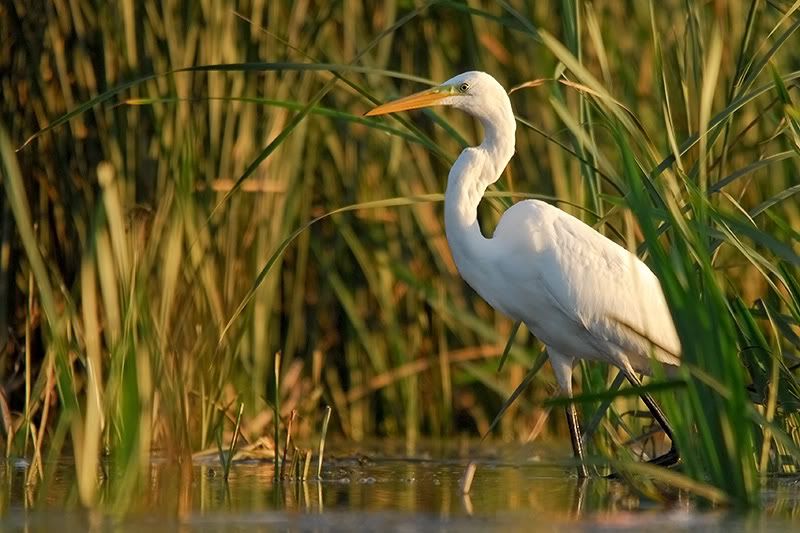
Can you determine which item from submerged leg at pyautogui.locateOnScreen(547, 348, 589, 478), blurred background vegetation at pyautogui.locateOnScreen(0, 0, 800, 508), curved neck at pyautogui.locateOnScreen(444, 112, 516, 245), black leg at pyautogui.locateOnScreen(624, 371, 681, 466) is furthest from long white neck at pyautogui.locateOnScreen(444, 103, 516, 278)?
black leg at pyautogui.locateOnScreen(624, 371, 681, 466)

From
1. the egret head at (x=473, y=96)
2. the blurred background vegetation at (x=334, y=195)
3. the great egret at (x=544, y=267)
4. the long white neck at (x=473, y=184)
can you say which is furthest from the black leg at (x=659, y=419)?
the egret head at (x=473, y=96)

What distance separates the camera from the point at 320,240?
6590mm

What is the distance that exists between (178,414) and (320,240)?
9.22ft

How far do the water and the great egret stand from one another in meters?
0.46

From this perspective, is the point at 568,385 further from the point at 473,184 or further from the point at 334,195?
the point at 334,195

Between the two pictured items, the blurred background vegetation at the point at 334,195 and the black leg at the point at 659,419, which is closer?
the blurred background vegetation at the point at 334,195

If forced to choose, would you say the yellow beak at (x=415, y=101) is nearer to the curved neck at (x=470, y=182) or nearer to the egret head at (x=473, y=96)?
the egret head at (x=473, y=96)

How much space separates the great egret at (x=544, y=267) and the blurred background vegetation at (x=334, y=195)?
0.52 feet

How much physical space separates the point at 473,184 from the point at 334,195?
71.7 inches

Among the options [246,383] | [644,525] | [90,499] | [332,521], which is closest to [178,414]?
[90,499]

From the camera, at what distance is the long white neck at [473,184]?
4.70 meters

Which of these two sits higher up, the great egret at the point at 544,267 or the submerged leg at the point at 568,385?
the great egret at the point at 544,267

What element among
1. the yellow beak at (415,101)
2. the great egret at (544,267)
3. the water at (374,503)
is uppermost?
→ the yellow beak at (415,101)

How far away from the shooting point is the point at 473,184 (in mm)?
4727
